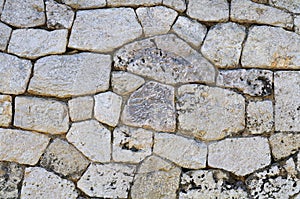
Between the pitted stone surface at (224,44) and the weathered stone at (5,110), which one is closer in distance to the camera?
the weathered stone at (5,110)

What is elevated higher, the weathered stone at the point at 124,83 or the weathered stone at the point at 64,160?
the weathered stone at the point at 124,83

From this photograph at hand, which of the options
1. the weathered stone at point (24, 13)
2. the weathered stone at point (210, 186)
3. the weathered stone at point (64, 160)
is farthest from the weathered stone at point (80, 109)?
the weathered stone at point (210, 186)

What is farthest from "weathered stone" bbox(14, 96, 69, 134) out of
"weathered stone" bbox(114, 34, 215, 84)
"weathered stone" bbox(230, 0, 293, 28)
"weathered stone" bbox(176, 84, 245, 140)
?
"weathered stone" bbox(230, 0, 293, 28)

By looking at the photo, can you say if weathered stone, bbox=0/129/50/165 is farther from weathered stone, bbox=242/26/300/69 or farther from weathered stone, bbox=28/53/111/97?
weathered stone, bbox=242/26/300/69

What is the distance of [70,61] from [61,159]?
1.82 feet

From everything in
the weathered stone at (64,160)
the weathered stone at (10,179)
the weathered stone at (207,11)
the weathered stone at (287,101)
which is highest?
the weathered stone at (207,11)

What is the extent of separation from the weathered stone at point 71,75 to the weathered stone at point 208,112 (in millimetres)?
463

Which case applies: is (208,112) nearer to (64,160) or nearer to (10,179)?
(64,160)

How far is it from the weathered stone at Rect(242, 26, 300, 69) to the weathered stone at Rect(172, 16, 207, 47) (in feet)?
0.90

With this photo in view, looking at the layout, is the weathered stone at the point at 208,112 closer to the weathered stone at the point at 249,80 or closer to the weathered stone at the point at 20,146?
the weathered stone at the point at 249,80

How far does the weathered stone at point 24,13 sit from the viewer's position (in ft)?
8.68

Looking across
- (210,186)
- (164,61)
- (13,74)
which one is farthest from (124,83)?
(210,186)

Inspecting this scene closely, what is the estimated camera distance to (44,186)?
2506 millimetres

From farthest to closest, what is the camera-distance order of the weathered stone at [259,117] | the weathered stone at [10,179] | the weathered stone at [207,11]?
the weathered stone at [207,11]
the weathered stone at [259,117]
the weathered stone at [10,179]
